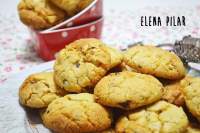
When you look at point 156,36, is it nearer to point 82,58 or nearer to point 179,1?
point 179,1

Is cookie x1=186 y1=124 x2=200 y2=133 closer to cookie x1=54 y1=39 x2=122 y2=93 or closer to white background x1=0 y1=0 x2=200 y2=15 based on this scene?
cookie x1=54 y1=39 x2=122 y2=93

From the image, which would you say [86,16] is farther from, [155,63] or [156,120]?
[156,120]

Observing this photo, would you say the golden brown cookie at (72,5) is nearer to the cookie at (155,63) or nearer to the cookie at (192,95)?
the cookie at (155,63)

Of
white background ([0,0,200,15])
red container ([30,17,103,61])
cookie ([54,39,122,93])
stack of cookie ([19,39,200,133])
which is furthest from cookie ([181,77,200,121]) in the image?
white background ([0,0,200,15])

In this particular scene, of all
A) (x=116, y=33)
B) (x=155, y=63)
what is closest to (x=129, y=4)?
(x=116, y=33)

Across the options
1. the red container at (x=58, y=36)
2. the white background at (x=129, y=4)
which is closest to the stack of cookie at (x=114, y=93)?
the red container at (x=58, y=36)

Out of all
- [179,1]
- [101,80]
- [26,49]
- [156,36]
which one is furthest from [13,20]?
[101,80]
